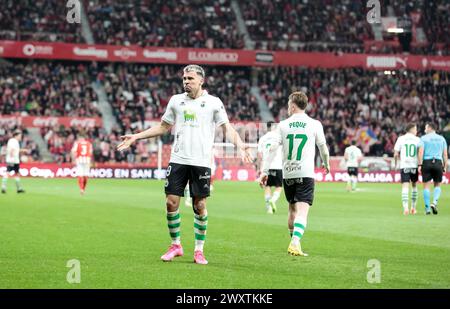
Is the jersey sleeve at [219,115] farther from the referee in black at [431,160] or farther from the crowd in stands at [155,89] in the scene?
the crowd in stands at [155,89]

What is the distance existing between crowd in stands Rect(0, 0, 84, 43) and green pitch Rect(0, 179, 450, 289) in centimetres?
3428

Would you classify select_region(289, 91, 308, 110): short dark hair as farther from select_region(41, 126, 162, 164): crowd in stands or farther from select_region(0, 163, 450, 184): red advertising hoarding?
select_region(41, 126, 162, 164): crowd in stands

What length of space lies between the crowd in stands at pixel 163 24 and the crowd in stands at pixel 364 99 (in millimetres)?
4485

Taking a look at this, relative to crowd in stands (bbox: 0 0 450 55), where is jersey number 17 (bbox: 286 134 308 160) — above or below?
below

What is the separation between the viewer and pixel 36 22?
6116 cm

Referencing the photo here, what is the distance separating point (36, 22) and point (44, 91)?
17.9 ft

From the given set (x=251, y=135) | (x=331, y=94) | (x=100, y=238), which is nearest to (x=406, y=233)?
(x=100, y=238)

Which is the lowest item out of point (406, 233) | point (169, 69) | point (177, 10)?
point (406, 233)

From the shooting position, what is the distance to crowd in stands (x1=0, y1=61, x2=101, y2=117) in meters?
57.1

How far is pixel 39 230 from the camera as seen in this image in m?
18.1

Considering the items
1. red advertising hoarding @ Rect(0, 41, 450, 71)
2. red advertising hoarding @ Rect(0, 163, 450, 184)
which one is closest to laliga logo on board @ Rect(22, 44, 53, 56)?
red advertising hoarding @ Rect(0, 41, 450, 71)

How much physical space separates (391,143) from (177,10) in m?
17.5

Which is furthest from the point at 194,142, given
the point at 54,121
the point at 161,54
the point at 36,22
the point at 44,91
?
the point at 36,22
